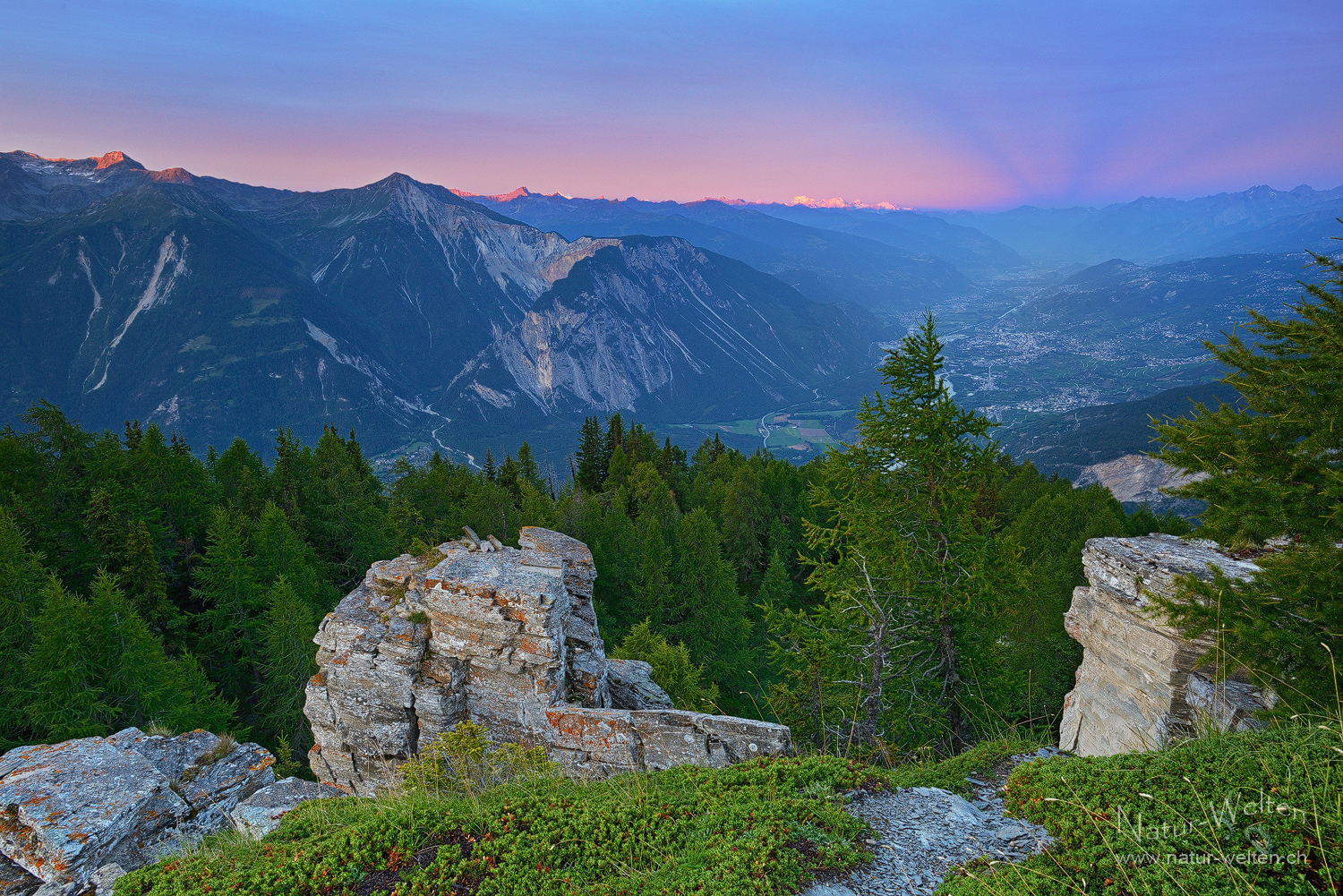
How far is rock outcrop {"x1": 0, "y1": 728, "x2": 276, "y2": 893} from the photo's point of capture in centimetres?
959

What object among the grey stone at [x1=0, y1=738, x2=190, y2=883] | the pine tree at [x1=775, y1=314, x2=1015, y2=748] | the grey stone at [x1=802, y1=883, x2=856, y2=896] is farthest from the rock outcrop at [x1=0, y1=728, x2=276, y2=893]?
the pine tree at [x1=775, y1=314, x2=1015, y2=748]

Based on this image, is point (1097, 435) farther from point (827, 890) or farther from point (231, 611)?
point (827, 890)

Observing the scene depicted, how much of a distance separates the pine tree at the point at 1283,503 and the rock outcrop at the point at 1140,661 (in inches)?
24.1

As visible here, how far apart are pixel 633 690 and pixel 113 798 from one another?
38.2 ft

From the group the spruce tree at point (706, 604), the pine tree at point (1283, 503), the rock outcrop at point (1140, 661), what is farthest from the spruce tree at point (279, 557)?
the pine tree at point (1283, 503)

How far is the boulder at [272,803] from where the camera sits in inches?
380

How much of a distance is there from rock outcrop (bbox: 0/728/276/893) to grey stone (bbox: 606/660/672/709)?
8.72m

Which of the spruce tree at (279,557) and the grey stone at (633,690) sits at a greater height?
the grey stone at (633,690)

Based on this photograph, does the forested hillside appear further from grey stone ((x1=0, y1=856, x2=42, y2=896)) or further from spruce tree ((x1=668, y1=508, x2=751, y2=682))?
grey stone ((x1=0, y1=856, x2=42, y2=896))

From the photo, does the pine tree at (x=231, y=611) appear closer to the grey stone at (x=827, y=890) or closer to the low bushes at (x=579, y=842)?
the low bushes at (x=579, y=842)

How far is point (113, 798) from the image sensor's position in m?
10.7

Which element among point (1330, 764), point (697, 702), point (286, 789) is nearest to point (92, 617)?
point (286, 789)

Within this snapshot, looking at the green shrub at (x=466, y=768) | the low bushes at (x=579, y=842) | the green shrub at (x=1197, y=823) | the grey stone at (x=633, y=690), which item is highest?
the green shrub at (x=1197, y=823)

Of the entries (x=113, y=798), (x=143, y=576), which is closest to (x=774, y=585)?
(x=113, y=798)
